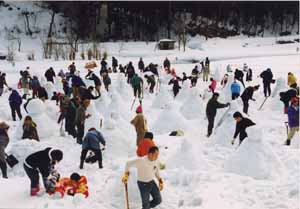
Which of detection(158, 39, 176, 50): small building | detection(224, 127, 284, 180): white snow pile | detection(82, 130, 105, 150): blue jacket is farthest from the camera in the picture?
detection(158, 39, 176, 50): small building

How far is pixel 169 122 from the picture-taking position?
52.2ft

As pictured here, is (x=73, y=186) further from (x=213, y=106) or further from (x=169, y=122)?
(x=169, y=122)

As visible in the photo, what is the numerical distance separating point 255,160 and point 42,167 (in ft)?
14.2

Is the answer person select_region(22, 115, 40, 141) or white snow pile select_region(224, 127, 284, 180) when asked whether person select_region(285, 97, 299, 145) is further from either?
person select_region(22, 115, 40, 141)

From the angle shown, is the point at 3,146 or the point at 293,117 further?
the point at 293,117

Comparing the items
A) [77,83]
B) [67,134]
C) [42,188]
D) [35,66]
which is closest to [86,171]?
[42,188]

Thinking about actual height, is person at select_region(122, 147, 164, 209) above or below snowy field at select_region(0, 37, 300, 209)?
above

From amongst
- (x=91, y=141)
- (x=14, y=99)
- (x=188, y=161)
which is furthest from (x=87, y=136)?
(x=14, y=99)

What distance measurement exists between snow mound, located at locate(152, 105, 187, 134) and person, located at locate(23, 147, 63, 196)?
715 cm

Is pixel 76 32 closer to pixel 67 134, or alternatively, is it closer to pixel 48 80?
pixel 48 80

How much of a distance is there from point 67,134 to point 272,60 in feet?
76.1

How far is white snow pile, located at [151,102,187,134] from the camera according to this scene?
1580cm

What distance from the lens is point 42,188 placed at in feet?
30.5

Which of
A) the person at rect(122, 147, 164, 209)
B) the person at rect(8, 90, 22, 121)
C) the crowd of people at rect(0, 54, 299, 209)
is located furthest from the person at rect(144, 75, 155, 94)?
the person at rect(122, 147, 164, 209)
